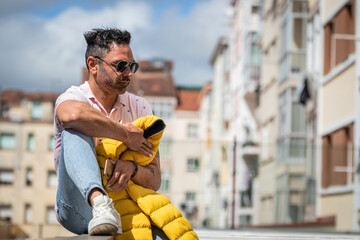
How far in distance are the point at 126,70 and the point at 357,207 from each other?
1210cm

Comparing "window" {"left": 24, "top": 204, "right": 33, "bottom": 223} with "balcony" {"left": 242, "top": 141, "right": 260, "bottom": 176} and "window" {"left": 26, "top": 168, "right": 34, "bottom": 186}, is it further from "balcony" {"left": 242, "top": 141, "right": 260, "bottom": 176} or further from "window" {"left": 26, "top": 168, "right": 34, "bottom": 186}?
"balcony" {"left": 242, "top": 141, "right": 260, "bottom": 176}

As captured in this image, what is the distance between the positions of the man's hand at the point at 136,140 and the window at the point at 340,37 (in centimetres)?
Answer: 1333

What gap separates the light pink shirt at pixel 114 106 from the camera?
12.6 ft

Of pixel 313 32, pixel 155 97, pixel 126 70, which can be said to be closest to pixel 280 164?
pixel 313 32

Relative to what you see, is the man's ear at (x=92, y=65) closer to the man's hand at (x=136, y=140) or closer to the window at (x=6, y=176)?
the man's hand at (x=136, y=140)

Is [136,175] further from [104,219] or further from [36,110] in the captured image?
[36,110]

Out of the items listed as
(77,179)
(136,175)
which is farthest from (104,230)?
(136,175)

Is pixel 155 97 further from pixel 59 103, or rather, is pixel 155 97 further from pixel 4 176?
pixel 59 103

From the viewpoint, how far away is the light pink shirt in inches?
151

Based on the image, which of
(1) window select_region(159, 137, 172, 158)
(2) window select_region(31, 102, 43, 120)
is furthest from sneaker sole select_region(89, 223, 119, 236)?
(2) window select_region(31, 102, 43, 120)

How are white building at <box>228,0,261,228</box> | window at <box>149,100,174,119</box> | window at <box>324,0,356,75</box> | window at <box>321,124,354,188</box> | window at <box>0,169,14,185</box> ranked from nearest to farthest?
window at <box>321,124,354,188</box> < window at <box>324,0,356,75</box> < window at <box>0,169,14,185</box> < white building at <box>228,0,261,228</box> < window at <box>149,100,174,119</box>

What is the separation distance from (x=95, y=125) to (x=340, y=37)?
13.6 meters

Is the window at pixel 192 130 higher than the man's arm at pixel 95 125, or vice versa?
the window at pixel 192 130

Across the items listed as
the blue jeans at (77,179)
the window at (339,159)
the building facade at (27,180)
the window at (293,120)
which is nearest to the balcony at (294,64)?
the window at (293,120)
